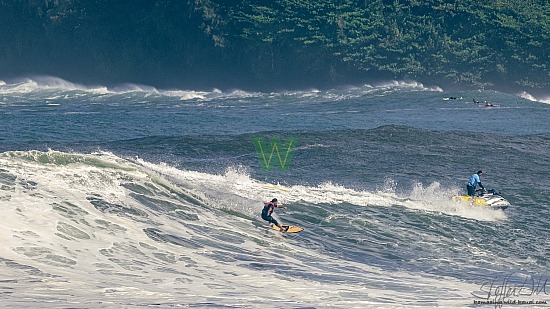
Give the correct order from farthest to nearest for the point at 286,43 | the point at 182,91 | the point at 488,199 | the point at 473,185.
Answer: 1. the point at 286,43
2. the point at 182,91
3. the point at 473,185
4. the point at 488,199

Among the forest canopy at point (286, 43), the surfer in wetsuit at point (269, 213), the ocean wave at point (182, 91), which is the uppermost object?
the forest canopy at point (286, 43)

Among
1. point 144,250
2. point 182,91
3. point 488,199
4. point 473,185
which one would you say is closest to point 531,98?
point 182,91

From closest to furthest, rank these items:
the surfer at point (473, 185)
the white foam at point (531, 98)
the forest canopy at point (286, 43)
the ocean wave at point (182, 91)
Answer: the surfer at point (473, 185)
the ocean wave at point (182, 91)
the white foam at point (531, 98)
the forest canopy at point (286, 43)

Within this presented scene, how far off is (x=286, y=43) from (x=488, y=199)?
70501 millimetres

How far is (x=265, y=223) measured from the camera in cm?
2984

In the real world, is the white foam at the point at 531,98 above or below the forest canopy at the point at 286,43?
below

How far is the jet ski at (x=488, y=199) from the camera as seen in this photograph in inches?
1340

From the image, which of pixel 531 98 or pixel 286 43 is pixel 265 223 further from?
pixel 286 43

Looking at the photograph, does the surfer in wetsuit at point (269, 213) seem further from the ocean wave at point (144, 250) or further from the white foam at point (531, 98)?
the white foam at point (531, 98)

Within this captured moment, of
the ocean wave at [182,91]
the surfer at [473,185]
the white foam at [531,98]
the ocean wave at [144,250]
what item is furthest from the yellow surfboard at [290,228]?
the white foam at [531,98]

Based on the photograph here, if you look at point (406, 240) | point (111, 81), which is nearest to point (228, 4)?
point (111, 81)

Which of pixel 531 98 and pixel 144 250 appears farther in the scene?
pixel 531 98

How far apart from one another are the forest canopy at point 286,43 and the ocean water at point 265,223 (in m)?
43.1

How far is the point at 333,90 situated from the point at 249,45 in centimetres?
1317
